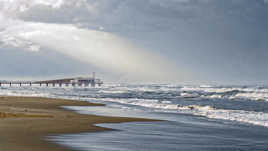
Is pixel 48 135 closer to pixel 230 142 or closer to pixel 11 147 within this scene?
pixel 11 147

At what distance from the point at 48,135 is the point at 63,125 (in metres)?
2.59

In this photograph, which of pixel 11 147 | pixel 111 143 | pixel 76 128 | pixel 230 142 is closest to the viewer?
pixel 11 147

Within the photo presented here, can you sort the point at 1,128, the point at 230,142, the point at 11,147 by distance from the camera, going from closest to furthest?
the point at 11,147 < the point at 230,142 < the point at 1,128

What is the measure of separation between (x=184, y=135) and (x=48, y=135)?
507cm

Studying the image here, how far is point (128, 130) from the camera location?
13.9m

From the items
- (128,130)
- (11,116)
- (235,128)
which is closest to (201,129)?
(235,128)

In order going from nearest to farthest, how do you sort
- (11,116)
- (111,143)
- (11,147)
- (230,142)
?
(11,147) → (111,143) → (230,142) → (11,116)

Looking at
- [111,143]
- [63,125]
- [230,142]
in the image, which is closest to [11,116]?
[63,125]

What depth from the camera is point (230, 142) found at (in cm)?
1125

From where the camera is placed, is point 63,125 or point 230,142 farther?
point 63,125

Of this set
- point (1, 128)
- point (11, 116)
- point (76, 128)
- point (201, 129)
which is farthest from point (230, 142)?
point (11, 116)

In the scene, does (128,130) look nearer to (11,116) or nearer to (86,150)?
(86,150)

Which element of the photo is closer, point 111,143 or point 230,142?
point 111,143

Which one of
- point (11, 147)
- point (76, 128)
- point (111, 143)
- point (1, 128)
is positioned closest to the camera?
point (11, 147)
